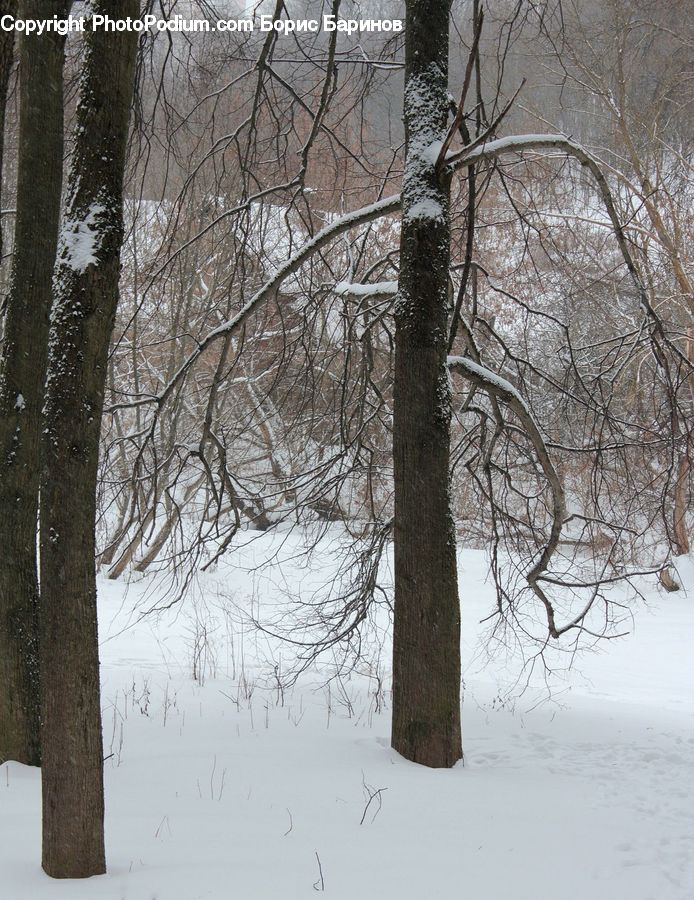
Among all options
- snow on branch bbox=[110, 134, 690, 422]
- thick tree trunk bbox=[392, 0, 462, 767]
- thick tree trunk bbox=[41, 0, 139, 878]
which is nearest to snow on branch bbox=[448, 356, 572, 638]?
thick tree trunk bbox=[392, 0, 462, 767]

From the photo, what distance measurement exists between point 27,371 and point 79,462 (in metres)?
2.06

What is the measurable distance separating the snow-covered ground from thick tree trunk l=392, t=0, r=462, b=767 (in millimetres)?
338

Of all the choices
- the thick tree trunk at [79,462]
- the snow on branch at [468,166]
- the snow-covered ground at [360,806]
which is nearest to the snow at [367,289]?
the snow on branch at [468,166]

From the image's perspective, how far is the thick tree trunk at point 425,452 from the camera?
4.60 meters

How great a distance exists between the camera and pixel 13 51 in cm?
473

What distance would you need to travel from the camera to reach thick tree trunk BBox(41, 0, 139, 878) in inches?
109

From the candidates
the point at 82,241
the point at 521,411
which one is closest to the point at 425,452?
the point at 521,411

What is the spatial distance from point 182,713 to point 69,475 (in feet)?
11.7

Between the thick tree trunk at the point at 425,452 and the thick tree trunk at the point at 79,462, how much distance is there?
7.10ft

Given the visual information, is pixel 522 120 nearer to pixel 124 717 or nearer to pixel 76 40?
pixel 76 40

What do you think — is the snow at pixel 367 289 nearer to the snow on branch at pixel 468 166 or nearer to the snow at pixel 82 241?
the snow on branch at pixel 468 166

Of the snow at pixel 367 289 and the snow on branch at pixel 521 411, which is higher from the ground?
the snow at pixel 367 289

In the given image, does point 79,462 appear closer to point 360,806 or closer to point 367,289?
point 360,806

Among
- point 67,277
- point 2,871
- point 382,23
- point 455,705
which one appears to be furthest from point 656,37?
point 2,871
